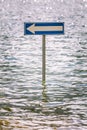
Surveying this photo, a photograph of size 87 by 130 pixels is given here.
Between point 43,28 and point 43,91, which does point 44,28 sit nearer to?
point 43,28

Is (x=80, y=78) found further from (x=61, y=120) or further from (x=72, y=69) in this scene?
(x=61, y=120)

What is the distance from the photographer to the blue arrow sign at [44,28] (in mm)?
15516

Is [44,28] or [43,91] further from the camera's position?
[43,91]

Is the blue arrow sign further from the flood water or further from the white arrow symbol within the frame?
the flood water

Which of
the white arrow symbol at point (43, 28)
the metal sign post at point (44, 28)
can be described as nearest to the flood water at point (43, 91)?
the metal sign post at point (44, 28)

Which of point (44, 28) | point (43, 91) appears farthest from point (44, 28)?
point (43, 91)

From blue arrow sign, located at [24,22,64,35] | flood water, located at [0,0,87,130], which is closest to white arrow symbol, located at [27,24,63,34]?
blue arrow sign, located at [24,22,64,35]

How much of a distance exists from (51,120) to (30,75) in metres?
7.98

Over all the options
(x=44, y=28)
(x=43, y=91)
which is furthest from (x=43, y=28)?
(x=43, y=91)

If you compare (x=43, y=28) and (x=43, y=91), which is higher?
(x=43, y=28)

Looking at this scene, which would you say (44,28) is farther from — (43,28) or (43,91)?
(43,91)

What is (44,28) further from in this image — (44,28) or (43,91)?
(43,91)

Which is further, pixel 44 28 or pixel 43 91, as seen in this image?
pixel 43 91

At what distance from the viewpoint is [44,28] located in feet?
50.9
